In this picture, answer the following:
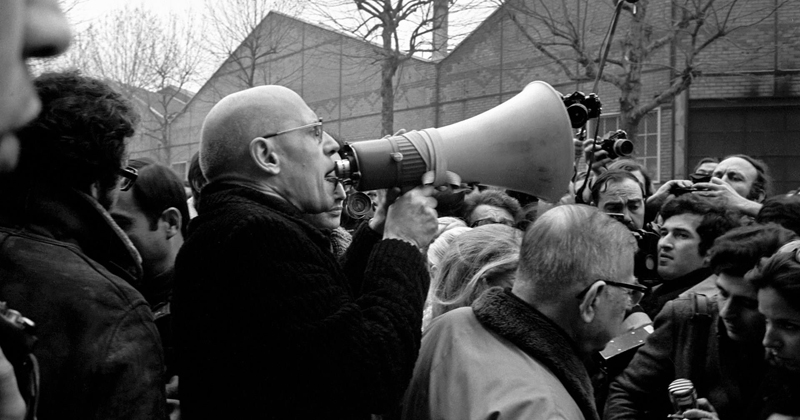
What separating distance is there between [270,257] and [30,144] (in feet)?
1.86

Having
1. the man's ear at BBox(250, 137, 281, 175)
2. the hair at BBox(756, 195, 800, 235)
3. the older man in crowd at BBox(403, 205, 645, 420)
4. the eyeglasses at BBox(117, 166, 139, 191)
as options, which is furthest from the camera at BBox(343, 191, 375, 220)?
the hair at BBox(756, 195, 800, 235)

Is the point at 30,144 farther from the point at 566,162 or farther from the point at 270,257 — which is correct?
the point at 566,162

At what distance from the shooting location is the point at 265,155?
2.13 meters

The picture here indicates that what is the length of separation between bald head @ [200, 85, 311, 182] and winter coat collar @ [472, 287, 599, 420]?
0.72 m

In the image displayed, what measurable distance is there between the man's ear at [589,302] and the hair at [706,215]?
2142 mm

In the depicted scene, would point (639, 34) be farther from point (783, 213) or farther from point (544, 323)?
point (544, 323)

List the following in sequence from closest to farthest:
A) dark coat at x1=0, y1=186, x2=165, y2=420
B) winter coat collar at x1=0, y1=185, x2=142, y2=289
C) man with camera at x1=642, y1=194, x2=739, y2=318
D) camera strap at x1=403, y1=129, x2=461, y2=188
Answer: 1. dark coat at x1=0, y1=186, x2=165, y2=420
2. winter coat collar at x1=0, y1=185, x2=142, y2=289
3. camera strap at x1=403, y1=129, x2=461, y2=188
4. man with camera at x1=642, y1=194, x2=739, y2=318

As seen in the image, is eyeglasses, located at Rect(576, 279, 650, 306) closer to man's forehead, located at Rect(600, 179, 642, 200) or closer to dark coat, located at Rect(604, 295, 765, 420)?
dark coat, located at Rect(604, 295, 765, 420)

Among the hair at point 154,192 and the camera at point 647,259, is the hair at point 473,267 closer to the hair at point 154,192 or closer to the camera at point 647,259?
the hair at point 154,192

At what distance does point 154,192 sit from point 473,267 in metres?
1.19

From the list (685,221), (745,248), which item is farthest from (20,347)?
(685,221)

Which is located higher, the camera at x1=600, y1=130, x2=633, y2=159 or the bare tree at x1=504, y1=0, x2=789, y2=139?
the bare tree at x1=504, y1=0, x2=789, y2=139

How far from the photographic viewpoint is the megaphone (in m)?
2.06

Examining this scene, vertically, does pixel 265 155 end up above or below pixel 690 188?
above
